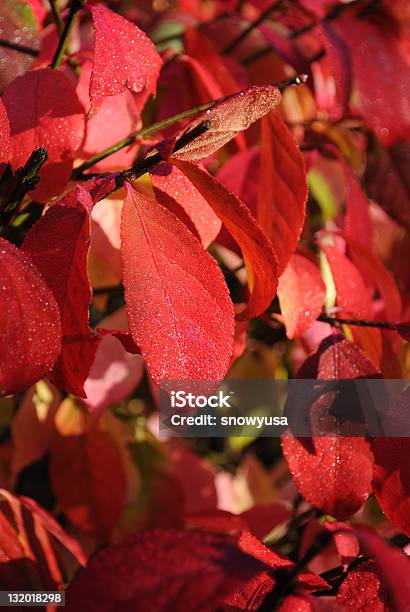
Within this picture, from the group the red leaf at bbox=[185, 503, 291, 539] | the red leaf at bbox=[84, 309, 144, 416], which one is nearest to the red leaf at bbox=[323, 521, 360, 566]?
the red leaf at bbox=[185, 503, 291, 539]

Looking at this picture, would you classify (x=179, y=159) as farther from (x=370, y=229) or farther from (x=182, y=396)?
(x=370, y=229)

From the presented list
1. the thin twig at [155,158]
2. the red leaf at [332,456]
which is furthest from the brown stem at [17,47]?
the red leaf at [332,456]

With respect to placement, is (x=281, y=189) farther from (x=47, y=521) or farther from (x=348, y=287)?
(x=47, y=521)

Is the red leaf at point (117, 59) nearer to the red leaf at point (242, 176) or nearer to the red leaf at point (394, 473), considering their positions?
the red leaf at point (242, 176)

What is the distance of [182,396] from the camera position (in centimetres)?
43

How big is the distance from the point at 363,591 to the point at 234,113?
0.28m

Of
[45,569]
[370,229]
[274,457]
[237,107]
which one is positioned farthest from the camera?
[274,457]

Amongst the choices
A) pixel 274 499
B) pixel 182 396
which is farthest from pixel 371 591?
pixel 274 499

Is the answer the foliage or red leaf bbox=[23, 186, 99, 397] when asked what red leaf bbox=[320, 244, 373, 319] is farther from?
red leaf bbox=[23, 186, 99, 397]

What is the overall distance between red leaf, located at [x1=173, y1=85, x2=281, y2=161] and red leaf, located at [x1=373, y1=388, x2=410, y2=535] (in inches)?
8.0

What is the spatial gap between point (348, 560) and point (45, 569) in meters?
0.21

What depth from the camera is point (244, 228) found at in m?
0.40

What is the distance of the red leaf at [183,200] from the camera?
45cm

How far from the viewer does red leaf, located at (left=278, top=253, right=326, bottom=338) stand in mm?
493
